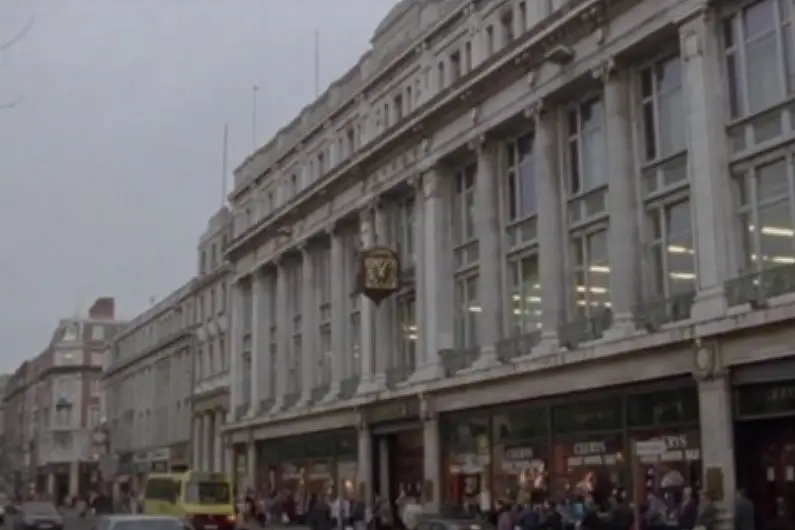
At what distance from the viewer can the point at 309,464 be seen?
176ft

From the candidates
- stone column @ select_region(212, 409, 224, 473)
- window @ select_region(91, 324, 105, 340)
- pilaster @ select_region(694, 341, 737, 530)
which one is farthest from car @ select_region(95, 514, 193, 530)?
window @ select_region(91, 324, 105, 340)

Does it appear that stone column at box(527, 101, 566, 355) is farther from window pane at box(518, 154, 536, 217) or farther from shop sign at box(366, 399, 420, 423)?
shop sign at box(366, 399, 420, 423)

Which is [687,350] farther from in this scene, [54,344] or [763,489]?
[54,344]

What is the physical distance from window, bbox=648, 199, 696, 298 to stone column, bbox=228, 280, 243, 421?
36733 mm

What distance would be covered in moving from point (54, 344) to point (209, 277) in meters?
60.6

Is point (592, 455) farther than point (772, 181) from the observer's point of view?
Yes

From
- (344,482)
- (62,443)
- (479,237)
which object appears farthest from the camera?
(62,443)

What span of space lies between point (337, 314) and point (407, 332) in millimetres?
6524

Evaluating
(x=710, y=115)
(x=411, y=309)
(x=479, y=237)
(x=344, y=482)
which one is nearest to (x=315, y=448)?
(x=344, y=482)

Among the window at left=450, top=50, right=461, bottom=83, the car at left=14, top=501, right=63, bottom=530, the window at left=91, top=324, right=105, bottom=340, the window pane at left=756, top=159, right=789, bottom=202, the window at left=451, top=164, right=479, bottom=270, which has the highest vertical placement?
the window at left=91, top=324, right=105, bottom=340

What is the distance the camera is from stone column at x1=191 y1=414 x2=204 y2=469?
73750mm

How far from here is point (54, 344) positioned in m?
128

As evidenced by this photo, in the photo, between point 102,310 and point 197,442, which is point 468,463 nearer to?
point 197,442

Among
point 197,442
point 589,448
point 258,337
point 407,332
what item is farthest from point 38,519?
point 589,448
